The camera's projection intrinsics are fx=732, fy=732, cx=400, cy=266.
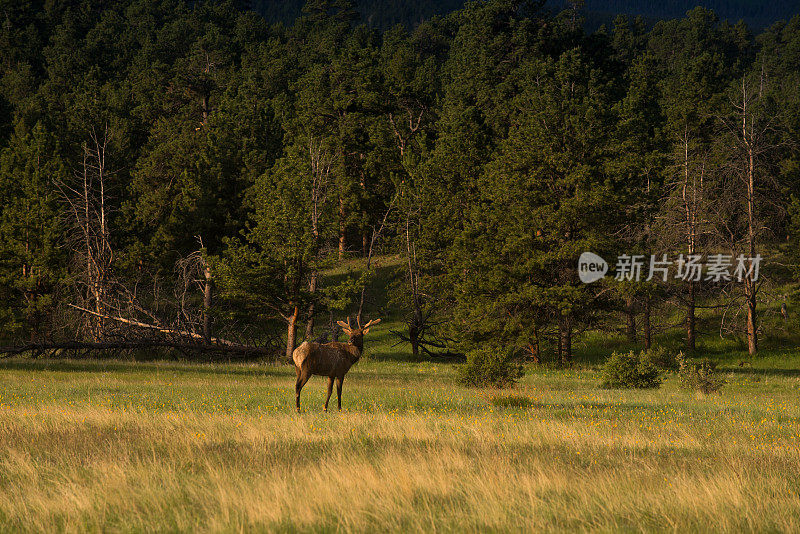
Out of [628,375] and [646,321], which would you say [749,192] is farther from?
[628,375]

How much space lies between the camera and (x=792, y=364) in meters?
37.1

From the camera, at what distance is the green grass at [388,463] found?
7332 mm

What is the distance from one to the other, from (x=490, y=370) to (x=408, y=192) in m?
25.2

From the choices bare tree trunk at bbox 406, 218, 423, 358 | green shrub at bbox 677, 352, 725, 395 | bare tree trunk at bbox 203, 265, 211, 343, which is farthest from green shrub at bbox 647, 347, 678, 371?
bare tree trunk at bbox 203, 265, 211, 343

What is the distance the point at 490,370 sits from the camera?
23.0m

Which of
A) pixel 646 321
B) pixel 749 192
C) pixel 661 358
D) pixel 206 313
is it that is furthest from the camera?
pixel 646 321

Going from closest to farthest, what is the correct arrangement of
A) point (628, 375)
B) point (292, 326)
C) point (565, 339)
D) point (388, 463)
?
point (388, 463)
point (628, 375)
point (292, 326)
point (565, 339)

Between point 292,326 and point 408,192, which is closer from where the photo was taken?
point 292,326

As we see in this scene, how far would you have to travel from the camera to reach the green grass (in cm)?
Result: 733

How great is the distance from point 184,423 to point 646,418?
9.35m

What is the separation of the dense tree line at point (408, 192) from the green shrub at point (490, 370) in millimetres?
9800

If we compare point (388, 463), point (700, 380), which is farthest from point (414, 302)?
point (388, 463)

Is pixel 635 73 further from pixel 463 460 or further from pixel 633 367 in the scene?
pixel 463 460

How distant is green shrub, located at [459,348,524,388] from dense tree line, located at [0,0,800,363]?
980 cm
